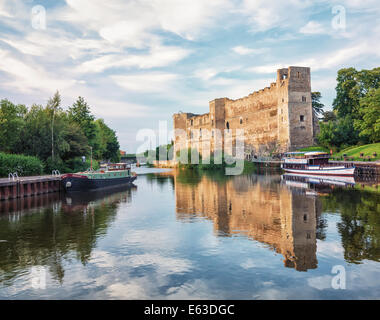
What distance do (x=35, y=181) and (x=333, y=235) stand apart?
23727mm

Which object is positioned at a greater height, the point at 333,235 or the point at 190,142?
the point at 190,142

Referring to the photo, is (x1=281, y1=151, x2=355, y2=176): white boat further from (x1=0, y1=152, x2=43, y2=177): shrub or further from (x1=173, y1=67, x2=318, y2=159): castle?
(x1=0, y1=152, x2=43, y2=177): shrub

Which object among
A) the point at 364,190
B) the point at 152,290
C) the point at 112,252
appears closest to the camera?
the point at 152,290

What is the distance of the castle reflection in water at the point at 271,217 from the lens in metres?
11.2

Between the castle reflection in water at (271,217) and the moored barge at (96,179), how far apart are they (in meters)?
10.4

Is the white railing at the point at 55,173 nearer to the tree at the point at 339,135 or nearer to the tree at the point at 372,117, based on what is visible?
the tree at the point at 372,117

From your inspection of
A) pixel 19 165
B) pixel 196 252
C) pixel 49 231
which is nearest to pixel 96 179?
pixel 19 165

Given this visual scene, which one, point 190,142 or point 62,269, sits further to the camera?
point 190,142

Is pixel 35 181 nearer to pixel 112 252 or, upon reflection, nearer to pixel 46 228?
pixel 46 228

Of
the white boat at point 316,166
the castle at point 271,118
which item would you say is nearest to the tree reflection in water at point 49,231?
the white boat at point 316,166

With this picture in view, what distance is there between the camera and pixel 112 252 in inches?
451

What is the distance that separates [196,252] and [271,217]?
6.27 metres
